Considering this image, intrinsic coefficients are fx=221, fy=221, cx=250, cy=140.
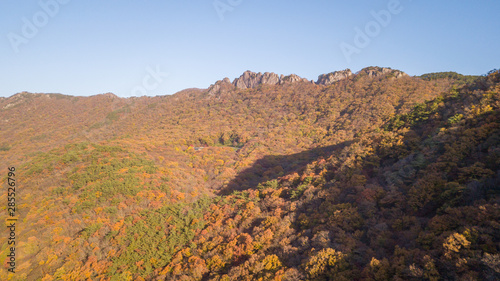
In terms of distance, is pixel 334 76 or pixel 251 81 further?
pixel 251 81

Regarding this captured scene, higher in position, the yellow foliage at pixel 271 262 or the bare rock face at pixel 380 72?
the bare rock face at pixel 380 72

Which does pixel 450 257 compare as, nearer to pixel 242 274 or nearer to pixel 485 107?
pixel 242 274

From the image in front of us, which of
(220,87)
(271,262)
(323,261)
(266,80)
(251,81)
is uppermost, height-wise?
(251,81)

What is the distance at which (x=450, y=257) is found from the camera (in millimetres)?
10602

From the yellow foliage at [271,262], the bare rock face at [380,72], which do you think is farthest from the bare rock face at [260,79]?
the yellow foliage at [271,262]

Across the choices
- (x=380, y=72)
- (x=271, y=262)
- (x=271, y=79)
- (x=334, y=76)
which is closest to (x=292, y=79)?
(x=271, y=79)

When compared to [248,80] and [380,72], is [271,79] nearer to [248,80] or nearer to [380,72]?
[248,80]

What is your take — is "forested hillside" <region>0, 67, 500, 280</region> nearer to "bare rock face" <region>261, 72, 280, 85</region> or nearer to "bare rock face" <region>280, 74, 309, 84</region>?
"bare rock face" <region>280, 74, 309, 84</region>

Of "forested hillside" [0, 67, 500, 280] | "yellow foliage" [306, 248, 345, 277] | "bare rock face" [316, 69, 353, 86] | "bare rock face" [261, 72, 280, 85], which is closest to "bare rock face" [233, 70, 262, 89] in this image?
"bare rock face" [261, 72, 280, 85]

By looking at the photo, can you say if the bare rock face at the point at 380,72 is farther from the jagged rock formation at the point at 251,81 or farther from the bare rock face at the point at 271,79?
the bare rock face at the point at 271,79

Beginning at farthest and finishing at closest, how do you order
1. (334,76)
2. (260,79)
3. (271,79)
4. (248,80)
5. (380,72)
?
(248,80) → (260,79) → (271,79) → (334,76) → (380,72)

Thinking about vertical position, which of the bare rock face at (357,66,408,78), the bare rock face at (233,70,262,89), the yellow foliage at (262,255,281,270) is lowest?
the yellow foliage at (262,255,281,270)

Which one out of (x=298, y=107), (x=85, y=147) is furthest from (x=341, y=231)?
(x=298, y=107)

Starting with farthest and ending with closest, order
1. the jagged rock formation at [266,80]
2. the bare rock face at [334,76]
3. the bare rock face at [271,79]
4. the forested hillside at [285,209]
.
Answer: the bare rock face at [271,79] < the jagged rock formation at [266,80] < the bare rock face at [334,76] < the forested hillside at [285,209]
